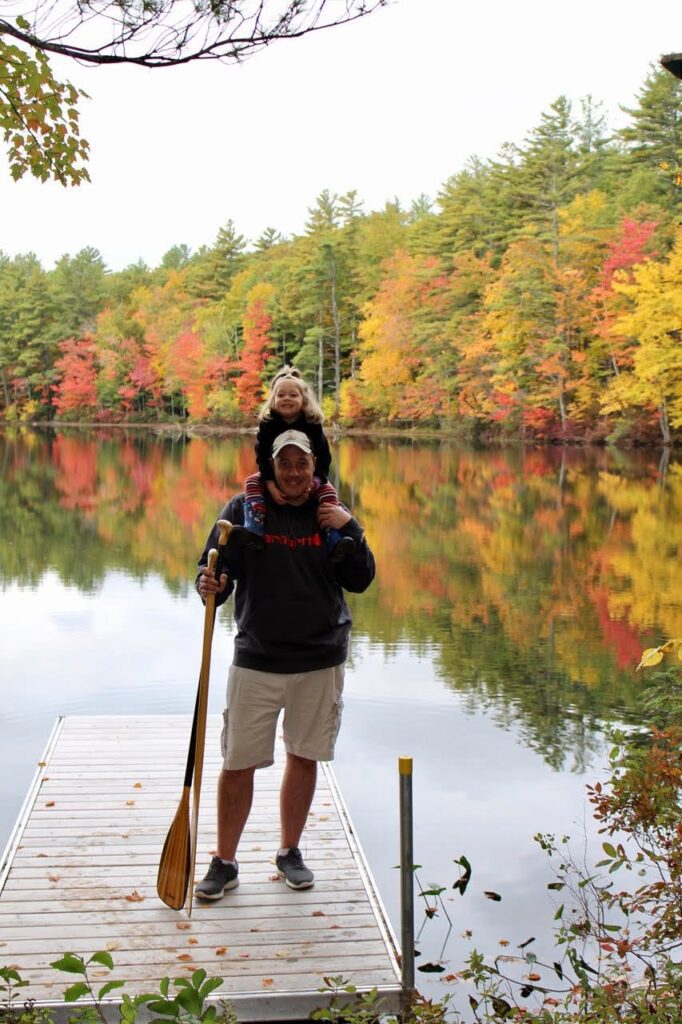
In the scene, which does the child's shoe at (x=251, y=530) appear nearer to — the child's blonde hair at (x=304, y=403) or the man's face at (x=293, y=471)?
the man's face at (x=293, y=471)

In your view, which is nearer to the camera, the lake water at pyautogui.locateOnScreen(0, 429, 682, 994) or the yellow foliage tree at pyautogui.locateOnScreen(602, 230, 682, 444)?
the lake water at pyautogui.locateOnScreen(0, 429, 682, 994)

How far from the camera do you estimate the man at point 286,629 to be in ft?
11.7

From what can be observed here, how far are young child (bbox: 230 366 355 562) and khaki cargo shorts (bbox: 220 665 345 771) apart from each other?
0.43m

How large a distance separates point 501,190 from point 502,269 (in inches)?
143

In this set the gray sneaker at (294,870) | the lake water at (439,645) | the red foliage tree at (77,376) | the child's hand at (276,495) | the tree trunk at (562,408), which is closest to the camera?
the child's hand at (276,495)

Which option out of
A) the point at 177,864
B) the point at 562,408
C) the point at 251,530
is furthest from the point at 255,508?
the point at 562,408

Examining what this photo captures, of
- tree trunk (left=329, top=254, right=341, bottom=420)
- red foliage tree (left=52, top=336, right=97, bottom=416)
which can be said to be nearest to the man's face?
tree trunk (left=329, top=254, right=341, bottom=420)

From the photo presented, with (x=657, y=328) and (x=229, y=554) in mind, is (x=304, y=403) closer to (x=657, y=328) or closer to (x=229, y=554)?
(x=229, y=554)

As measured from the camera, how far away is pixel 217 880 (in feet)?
12.1

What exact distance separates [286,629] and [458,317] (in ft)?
122

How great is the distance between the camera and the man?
11.7 ft

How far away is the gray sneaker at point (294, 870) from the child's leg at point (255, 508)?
3.75 feet

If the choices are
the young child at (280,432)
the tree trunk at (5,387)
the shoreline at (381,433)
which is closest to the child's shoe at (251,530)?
the young child at (280,432)

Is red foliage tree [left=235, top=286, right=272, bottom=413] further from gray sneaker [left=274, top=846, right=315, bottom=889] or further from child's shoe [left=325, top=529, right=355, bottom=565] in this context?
child's shoe [left=325, top=529, right=355, bottom=565]
